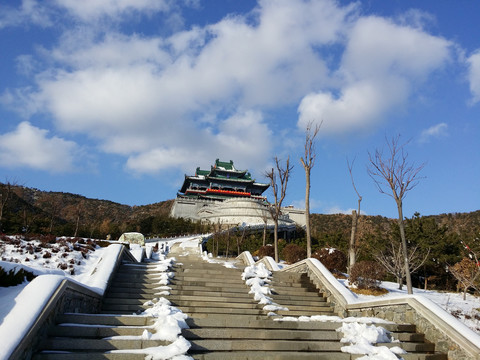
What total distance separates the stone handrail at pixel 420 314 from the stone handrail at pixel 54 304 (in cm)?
495

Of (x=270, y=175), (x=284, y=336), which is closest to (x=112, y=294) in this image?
(x=284, y=336)

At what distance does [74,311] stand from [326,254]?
1165 cm

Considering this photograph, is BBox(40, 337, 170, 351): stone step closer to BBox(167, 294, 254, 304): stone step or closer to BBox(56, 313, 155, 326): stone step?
BBox(56, 313, 155, 326): stone step

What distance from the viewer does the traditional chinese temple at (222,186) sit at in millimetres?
58812

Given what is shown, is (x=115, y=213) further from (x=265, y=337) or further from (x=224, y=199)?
(x=265, y=337)

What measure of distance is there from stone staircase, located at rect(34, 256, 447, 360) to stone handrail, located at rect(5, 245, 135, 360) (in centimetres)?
17

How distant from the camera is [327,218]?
63.1m

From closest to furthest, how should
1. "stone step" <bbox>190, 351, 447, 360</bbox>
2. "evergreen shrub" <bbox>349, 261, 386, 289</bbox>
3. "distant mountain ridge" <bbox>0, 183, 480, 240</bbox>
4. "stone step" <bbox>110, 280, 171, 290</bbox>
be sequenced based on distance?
"stone step" <bbox>190, 351, 447, 360</bbox>
"stone step" <bbox>110, 280, 171, 290</bbox>
"evergreen shrub" <bbox>349, 261, 386, 289</bbox>
"distant mountain ridge" <bbox>0, 183, 480, 240</bbox>

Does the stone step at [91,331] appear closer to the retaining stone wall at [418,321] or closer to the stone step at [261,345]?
the stone step at [261,345]

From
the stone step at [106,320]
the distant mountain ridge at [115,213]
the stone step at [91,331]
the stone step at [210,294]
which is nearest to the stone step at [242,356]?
the stone step at [91,331]

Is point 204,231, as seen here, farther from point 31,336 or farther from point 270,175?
point 31,336

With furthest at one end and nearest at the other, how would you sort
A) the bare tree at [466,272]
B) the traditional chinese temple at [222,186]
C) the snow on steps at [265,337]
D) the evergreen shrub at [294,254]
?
the traditional chinese temple at [222,186], the evergreen shrub at [294,254], the bare tree at [466,272], the snow on steps at [265,337]

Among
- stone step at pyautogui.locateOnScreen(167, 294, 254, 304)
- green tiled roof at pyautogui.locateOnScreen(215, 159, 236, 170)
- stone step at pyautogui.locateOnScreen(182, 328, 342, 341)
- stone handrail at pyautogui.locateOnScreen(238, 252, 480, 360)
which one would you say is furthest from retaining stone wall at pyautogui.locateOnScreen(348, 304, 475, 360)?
green tiled roof at pyautogui.locateOnScreen(215, 159, 236, 170)

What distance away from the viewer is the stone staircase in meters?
4.39
